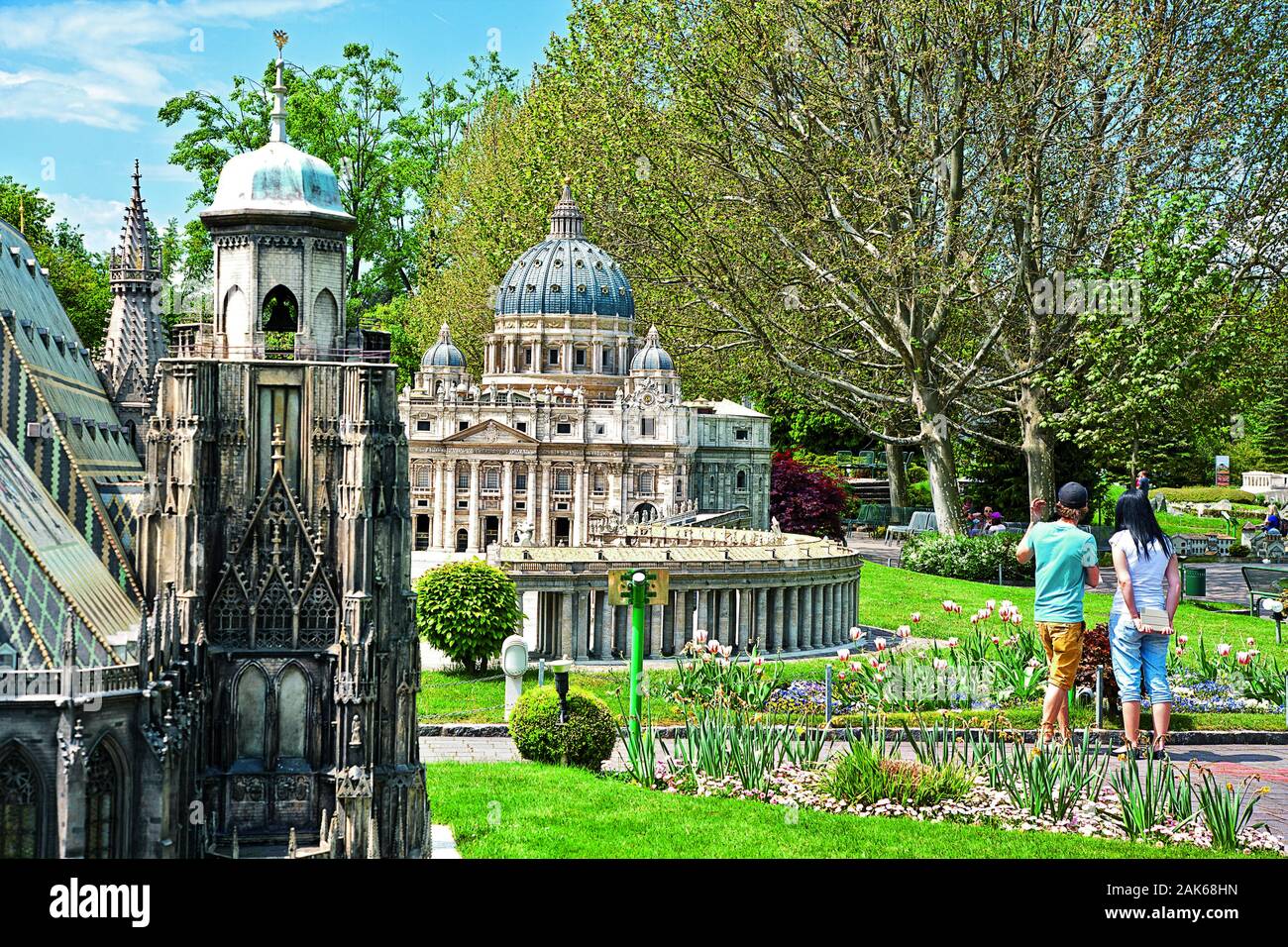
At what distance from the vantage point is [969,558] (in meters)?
68.2

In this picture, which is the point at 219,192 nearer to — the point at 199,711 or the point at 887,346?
the point at 199,711

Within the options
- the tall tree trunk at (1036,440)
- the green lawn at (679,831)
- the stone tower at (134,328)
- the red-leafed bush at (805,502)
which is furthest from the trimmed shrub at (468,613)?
the red-leafed bush at (805,502)

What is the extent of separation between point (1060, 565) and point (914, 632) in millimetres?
31508

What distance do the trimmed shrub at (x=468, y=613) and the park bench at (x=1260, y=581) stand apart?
26.4 meters

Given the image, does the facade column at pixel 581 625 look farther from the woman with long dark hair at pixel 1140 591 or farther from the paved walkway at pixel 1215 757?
the woman with long dark hair at pixel 1140 591

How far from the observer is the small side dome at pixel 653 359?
9631 cm

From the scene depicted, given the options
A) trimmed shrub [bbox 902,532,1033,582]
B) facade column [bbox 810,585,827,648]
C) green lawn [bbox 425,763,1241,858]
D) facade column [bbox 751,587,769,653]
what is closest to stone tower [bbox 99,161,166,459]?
green lawn [bbox 425,763,1241,858]

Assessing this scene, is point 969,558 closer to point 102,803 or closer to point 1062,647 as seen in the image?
point 1062,647

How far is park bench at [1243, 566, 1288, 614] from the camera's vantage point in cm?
5359

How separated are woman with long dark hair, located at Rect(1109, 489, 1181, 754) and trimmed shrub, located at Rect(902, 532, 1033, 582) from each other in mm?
48089

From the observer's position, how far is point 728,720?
26109mm

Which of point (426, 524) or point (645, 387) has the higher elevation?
point (645, 387)
